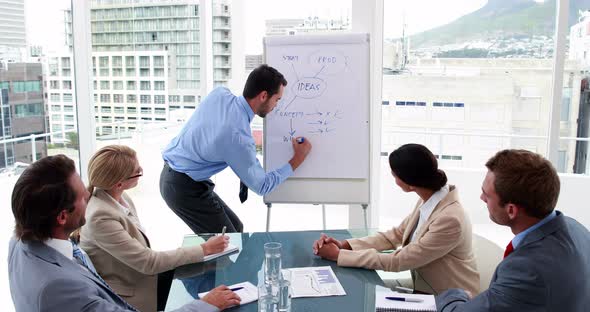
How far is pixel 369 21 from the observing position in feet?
11.5

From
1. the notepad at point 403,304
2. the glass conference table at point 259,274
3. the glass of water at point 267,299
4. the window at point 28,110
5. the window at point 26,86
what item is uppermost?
the window at point 26,86

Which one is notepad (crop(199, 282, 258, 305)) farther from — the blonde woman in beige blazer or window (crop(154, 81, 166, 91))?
window (crop(154, 81, 166, 91))

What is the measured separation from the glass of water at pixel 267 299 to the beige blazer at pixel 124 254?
1.85ft

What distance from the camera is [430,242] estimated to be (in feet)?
6.32

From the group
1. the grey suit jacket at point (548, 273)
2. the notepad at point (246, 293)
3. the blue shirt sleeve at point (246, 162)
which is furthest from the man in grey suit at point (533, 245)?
the blue shirt sleeve at point (246, 162)

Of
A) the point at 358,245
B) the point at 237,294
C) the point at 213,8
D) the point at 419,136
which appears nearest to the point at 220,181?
the point at 213,8

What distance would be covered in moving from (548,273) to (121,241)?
148cm

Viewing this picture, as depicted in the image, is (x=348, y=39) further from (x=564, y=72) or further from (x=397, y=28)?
(x=564, y=72)

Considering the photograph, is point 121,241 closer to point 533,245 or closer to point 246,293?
point 246,293

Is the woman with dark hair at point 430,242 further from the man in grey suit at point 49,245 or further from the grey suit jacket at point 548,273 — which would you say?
the man in grey suit at point 49,245

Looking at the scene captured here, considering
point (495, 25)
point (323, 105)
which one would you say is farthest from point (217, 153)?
point (495, 25)

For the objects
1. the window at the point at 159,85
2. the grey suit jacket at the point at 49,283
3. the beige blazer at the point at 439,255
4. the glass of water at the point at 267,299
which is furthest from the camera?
the window at the point at 159,85

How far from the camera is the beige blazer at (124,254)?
192cm

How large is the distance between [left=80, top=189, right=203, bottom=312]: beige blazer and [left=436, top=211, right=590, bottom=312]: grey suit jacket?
122 centimetres
